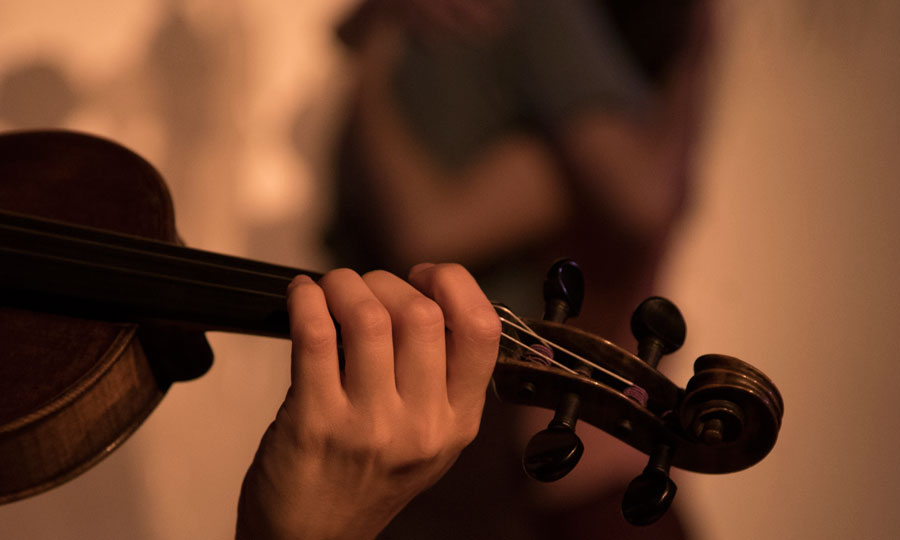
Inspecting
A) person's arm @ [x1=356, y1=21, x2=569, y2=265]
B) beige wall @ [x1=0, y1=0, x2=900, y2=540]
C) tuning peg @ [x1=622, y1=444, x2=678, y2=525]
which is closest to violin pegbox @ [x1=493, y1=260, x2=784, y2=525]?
tuning peg @ [x1=622, y1=444, x2=678, y2=525]

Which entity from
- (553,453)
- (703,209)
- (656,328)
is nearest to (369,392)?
(553,453)

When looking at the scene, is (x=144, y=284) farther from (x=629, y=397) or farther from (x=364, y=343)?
(x=629, y=397)

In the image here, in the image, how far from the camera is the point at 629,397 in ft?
1.84

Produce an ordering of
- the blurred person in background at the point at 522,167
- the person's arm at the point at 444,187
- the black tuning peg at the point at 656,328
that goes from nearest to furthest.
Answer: the black tuning peg at the point at 656,328
the blurred person in background at the point at 522,167
the person's arm at the point at 444,187

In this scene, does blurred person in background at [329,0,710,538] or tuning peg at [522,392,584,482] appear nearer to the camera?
tuning peg at [522,392,584,482]

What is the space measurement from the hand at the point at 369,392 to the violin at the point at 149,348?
0.05 m

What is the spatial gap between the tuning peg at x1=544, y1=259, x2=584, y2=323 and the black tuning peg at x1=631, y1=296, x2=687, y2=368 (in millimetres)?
56

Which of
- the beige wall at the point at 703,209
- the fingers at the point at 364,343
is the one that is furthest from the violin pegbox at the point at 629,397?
the beige wall at the point at 703,209

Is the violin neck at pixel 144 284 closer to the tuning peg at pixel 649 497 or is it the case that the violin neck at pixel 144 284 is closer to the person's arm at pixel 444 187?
the tuning peg at pixel 649 497

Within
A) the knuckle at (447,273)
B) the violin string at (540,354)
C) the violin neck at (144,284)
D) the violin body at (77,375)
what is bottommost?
the violin body at (77,375)

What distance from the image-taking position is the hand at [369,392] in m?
0.52

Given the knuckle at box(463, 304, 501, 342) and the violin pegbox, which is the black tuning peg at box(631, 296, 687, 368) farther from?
the knuckle at box(463, 304, 501, 342)

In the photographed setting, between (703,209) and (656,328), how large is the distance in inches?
12.4

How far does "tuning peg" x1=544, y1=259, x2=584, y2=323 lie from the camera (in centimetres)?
60
